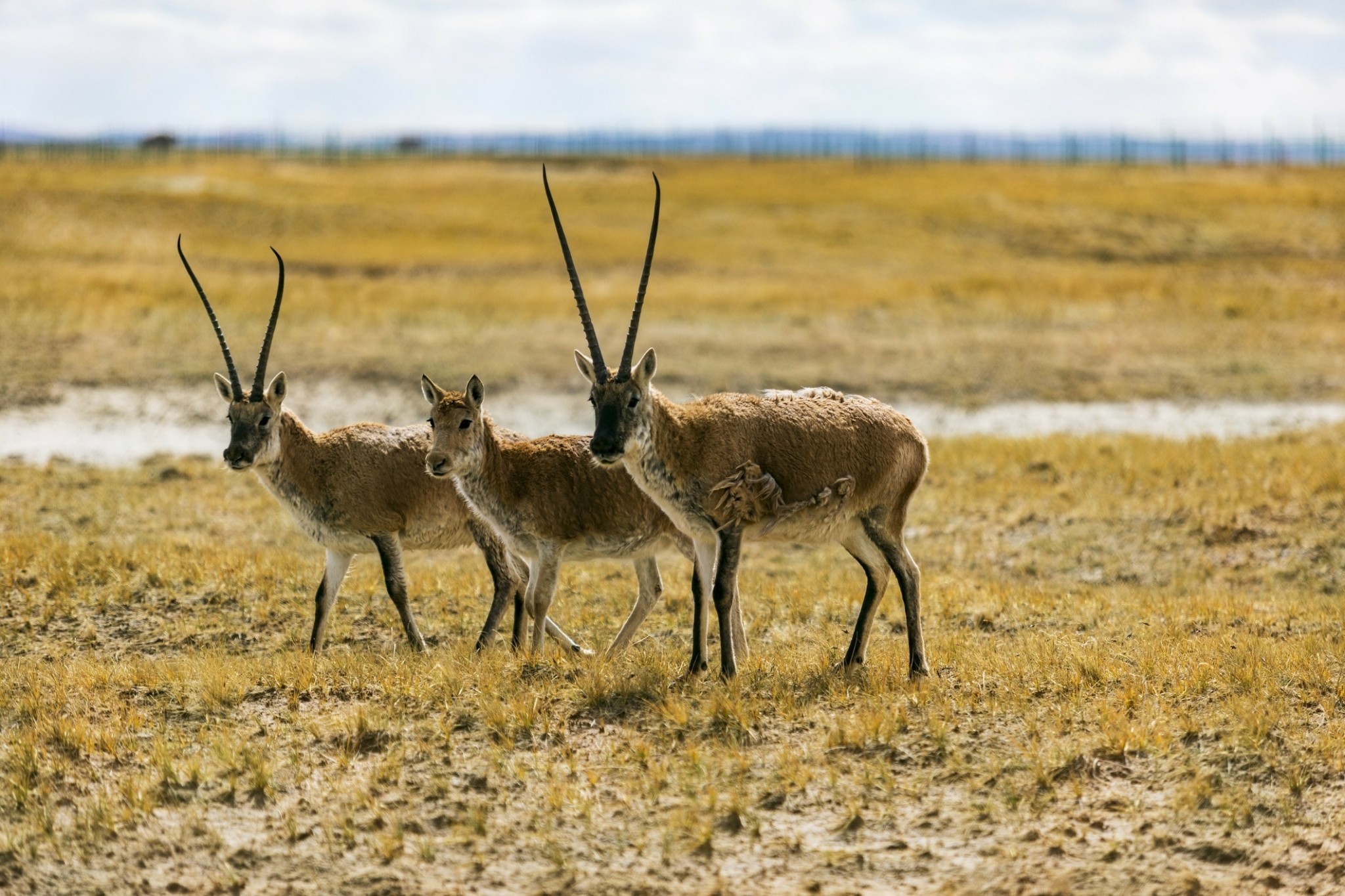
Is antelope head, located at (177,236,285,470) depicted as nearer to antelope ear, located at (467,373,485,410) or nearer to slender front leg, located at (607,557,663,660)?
antelope ear, located at (467,373,485,410)

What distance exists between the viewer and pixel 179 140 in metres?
180

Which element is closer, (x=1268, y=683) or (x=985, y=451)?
(x=1268, y=683)

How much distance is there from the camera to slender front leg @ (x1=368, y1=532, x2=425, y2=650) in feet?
39.3

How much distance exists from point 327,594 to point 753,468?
4161 mm

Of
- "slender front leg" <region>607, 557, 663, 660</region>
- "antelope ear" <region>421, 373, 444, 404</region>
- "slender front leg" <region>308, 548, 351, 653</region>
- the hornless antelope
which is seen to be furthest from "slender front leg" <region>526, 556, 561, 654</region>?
"slender front leg" <region>308, 548, 351, 653</region>

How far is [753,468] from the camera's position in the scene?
33.1ft

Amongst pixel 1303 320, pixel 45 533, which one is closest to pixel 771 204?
pixel 1303 320

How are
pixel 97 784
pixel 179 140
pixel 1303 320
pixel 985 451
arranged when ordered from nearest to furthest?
pixel 97 784 → pixel 985 451 → pixel 1303 320 → pixel 179 140

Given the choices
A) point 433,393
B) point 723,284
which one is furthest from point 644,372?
point 723,284

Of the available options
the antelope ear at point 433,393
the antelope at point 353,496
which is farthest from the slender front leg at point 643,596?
the antelope ear at point 433,393

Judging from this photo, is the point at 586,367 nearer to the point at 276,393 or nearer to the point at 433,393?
the point at 433,393

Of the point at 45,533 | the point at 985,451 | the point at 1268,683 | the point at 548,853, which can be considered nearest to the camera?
the point at 548,853

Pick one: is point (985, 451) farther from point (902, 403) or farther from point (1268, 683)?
point (1268, 683)

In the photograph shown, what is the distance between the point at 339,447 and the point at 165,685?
104 inches
